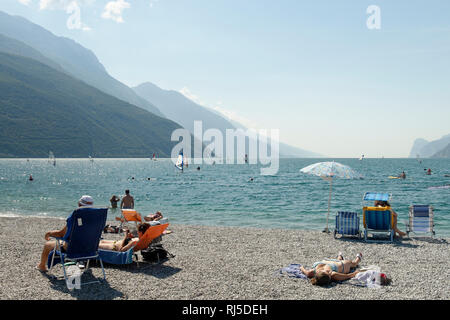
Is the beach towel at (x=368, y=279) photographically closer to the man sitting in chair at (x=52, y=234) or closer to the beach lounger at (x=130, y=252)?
the beach lounger at (x=130, y=252)

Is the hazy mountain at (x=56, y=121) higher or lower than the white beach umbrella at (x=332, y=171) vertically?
higher

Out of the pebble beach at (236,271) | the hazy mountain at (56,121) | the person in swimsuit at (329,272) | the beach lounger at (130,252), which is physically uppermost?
the hazy mountain at (56,121)

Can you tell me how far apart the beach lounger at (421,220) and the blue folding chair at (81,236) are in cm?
967

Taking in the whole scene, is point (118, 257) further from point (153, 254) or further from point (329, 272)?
point (329, 272)

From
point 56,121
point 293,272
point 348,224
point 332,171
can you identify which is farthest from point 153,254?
point 56,121

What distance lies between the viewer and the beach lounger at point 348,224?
38.0 ft

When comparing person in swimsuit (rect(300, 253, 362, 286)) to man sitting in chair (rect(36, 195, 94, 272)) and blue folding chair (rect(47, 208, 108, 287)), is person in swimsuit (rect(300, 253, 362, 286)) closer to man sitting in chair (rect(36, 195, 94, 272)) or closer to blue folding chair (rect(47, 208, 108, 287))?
blue folding chair (rect(47, 208, 108, 287))

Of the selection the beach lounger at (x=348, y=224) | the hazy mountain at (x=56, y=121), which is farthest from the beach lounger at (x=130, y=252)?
the hazy mountain at (x=56, y=121)

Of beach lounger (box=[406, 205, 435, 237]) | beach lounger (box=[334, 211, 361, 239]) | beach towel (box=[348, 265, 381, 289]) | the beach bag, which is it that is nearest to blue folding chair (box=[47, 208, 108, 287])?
the beach bag

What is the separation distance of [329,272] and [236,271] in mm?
1825

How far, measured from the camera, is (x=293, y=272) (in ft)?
24.6

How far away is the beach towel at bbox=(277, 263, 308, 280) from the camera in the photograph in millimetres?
7273
